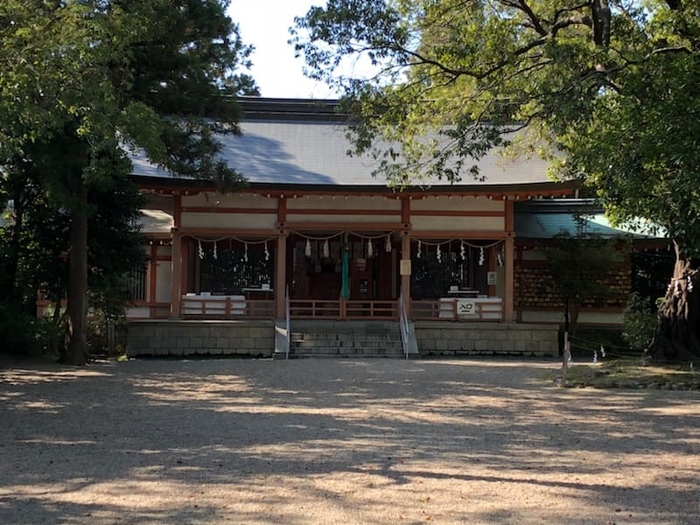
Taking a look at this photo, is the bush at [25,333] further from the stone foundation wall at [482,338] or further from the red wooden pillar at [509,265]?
the red wooden pillar at [509,265]

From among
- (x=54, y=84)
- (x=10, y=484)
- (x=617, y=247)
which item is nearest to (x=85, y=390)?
(x=54, y=84)

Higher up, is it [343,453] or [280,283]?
[280,283]

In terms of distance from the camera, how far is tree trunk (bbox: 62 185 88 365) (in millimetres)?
13359

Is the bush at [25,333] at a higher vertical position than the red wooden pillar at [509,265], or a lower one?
lower

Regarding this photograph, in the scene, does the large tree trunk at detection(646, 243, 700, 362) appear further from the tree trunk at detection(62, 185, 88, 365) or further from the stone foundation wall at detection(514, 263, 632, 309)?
the tree trunk at detection(62, 185, 88, 365)

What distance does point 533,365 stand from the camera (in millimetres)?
14961

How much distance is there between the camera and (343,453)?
629 centimetres

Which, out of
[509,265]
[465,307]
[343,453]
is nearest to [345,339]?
[465,307]

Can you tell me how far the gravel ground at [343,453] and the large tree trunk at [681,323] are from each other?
2.80 m

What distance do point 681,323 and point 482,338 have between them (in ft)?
17.4

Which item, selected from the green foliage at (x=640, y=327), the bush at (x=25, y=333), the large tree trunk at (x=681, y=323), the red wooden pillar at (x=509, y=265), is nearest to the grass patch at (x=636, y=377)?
the large tree trunk at (x=681, y=323)

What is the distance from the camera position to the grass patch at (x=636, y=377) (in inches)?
433

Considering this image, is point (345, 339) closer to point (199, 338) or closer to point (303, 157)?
point (199, 338)

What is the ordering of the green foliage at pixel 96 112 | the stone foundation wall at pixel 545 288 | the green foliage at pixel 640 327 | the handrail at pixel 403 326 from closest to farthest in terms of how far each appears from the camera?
the green foliage at pixel 96 112, the green foliage at pixel 640 327, the handrail at pixel 403 326, the stone foundation wall at pixel 545 288
